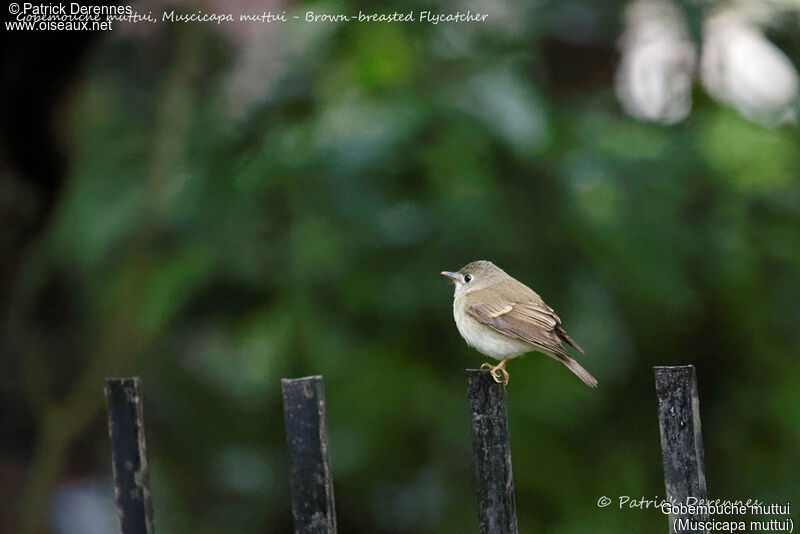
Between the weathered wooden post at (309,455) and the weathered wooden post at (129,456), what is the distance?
426 mm

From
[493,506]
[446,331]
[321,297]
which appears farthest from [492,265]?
[493,506]

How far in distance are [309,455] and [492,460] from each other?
389 mm

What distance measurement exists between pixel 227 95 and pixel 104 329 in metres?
1.04

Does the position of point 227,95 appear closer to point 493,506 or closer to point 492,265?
point 492,265

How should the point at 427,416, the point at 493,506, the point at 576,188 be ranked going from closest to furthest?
the point at 493,506 → the point at 576,188 → the point at 427,416

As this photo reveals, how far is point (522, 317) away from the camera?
2.92 metres

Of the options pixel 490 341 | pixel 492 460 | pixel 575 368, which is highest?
pixel 490 341

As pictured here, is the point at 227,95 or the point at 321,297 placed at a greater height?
the point at 227,95

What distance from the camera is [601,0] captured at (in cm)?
364

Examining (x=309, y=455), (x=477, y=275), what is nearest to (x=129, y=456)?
(x=309, y=455)

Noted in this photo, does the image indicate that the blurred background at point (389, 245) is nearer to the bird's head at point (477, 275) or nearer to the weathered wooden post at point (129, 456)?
the bird's head at point (477, 275)

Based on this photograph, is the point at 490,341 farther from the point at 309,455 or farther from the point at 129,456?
the point at 129,456

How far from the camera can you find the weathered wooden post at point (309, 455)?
6.61 ft

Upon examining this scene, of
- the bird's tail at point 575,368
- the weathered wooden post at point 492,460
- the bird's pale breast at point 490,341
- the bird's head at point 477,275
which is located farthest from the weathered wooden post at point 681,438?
the bird's head at point 477,275
